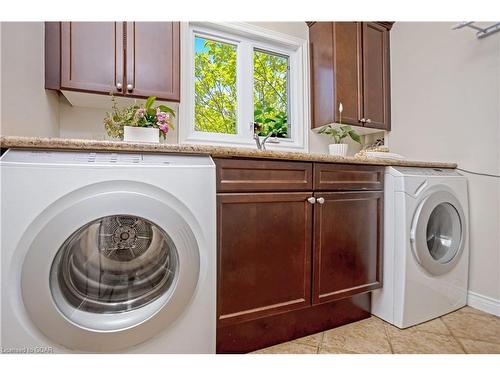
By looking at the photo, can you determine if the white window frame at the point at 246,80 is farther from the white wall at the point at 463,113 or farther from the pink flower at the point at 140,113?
the white wall at the point at 463,113

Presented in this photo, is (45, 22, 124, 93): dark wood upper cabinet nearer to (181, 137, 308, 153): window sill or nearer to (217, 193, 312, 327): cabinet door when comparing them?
(181, 137, 308, 153): window sill

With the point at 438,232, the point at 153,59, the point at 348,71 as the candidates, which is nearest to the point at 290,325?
the point at 438,232

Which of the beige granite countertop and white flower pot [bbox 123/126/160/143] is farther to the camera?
white flower pot [bbox 123/126/160/143]

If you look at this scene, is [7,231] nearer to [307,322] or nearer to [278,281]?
[278,281]

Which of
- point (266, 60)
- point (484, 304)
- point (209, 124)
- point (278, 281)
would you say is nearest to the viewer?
point (278, 281)

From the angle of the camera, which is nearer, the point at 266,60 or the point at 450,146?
the point at 450,146

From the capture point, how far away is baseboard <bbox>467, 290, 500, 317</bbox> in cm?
162

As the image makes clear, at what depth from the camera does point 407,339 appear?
1362 mm

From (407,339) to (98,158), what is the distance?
5.51 feet

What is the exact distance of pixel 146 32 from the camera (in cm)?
146

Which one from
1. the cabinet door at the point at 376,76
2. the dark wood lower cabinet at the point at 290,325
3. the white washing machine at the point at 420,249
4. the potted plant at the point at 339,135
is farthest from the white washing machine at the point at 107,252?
the cabinet door at the point at 376,76

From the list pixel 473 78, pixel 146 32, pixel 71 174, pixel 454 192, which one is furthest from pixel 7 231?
pixel 473 78
